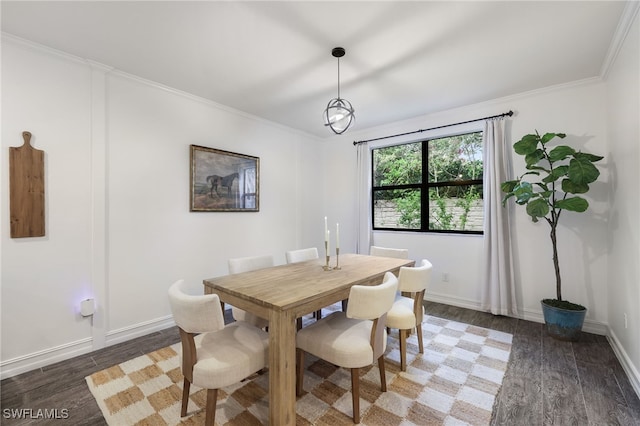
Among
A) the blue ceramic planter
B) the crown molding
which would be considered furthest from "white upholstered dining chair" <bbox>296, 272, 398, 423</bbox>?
the crown molding

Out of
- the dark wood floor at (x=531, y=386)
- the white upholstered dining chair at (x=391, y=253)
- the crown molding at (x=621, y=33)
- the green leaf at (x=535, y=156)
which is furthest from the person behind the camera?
the white upholstered dining chair at (x=391, y=253)

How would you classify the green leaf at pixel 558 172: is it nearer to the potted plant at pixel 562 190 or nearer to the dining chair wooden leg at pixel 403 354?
the potted plant at pixel 562 190

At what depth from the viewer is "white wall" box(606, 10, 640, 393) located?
6.63 feet

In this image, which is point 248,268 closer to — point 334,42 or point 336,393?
point 336,393

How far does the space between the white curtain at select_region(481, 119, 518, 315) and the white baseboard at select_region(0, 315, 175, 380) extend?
3.82 m

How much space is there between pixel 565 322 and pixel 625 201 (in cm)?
122

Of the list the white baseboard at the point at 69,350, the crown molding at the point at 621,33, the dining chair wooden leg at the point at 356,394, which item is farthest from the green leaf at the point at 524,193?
the white baseboard at the point at 69,350

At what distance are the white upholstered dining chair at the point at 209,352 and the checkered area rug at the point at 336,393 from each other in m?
0.28

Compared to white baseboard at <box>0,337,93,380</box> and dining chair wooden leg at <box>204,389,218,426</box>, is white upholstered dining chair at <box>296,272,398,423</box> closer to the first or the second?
dining chair wooden leg at <box>204,389,218,426</box>

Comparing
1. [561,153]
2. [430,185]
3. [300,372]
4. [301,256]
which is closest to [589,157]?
[561,153]

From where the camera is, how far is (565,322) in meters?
2.65

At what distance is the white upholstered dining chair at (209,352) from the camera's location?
4.71ft

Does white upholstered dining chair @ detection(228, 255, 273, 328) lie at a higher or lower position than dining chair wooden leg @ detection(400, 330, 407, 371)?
higher

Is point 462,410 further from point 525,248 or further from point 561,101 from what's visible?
point 561,101
